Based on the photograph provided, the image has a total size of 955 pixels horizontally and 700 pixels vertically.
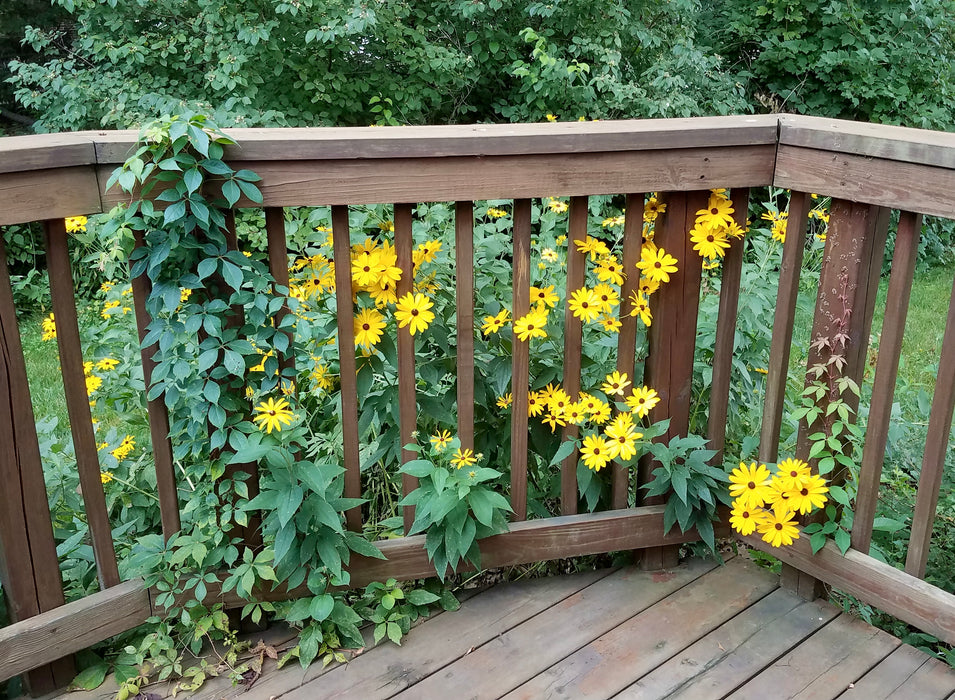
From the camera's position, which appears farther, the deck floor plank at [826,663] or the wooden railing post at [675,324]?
the wooden railing post at [675,324]

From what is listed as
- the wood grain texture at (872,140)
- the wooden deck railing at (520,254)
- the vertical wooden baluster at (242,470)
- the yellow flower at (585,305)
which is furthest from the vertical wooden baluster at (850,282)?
the vertical wooden baluster at (242,470)

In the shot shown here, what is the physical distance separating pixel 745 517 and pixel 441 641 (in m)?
0.84

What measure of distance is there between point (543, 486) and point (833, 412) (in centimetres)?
84

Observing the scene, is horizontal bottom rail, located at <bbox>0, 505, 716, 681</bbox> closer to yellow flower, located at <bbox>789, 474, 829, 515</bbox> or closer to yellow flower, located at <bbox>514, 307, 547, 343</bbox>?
yellow flower, located at <bbox>789, 474, 829, 515</bbox>

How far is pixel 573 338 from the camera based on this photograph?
217cm

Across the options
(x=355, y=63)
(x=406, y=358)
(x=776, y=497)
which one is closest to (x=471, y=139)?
(x=406, y=358)

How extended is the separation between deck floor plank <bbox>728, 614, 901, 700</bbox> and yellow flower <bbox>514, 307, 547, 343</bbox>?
0.96m

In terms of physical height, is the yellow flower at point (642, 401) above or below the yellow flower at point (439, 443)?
above

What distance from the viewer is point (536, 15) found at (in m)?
6.26

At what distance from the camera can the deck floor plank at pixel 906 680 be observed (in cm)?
196

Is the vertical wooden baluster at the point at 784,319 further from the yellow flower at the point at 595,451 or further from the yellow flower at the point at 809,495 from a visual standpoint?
the yellow flower at the point at 595,451

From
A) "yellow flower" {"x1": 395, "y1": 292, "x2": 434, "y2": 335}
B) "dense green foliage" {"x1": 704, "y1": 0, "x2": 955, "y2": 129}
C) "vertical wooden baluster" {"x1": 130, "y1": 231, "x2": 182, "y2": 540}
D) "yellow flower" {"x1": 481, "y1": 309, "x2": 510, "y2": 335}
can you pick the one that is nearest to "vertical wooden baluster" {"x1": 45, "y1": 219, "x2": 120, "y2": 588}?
"vertical wooden baluster" {"x1": 130, "y1": 231, "x2": 182, "y2": 540}

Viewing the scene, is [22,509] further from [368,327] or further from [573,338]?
[573,338]

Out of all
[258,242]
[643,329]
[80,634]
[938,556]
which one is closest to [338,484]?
[80,634]
